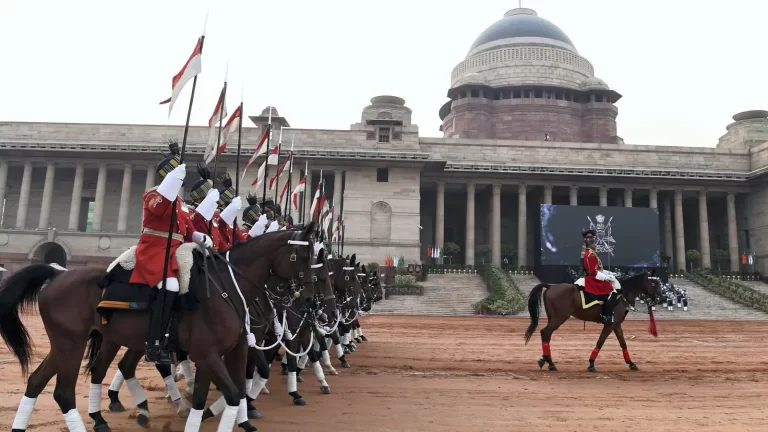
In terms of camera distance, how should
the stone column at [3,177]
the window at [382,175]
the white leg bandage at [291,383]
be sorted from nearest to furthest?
the white leg bandage at [291,383], the stone column at [3,177], the window at [382,175]

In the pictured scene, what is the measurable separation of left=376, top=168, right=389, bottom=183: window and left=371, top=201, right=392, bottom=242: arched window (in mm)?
1990

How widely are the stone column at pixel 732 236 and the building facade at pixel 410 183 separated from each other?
95 millimetres

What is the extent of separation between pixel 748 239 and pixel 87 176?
202ft

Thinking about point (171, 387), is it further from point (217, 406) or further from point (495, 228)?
point (495, 228)

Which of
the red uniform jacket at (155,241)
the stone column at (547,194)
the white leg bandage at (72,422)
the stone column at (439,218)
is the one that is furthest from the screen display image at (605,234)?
the white leg bandage at (72,422)

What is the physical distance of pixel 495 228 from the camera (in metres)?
43.6

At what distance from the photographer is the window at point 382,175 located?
138ft

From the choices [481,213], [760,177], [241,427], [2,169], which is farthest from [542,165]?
[2,169]

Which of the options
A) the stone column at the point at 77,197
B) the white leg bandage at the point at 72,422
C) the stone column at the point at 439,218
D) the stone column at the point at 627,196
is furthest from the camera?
the stone column at the point at 627,196

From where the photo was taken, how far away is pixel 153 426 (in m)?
6.36

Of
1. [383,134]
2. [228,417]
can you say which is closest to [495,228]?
[383,134]

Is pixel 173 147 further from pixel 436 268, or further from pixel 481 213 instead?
pixel 481 213

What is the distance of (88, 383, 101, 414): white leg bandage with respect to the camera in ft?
20.2

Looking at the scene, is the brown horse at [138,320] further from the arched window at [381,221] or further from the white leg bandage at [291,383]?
the arched window at [381,221]
